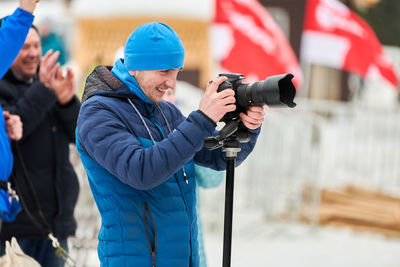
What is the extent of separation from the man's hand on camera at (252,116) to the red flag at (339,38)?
19.3ft

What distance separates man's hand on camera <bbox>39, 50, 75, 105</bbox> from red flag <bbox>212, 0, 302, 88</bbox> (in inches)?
160

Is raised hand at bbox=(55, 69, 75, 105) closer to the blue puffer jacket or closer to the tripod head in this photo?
the blue puffer jacket

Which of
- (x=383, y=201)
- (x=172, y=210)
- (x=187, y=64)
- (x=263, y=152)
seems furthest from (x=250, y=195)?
(x=172, y=210)

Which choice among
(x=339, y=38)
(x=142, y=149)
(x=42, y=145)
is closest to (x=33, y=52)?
(x=42, y=145)

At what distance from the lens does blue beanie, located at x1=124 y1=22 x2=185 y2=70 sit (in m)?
2.24

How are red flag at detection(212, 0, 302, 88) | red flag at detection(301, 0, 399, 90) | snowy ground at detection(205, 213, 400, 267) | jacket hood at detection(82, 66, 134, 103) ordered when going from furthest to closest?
red flag at detection(301, 0, 399, 90)
red flag at detection(212, 0, 302, 88)
snowy ground at detection(205, 213, 400, 267)
jacket hood at detection(82, 66, 134, 103)

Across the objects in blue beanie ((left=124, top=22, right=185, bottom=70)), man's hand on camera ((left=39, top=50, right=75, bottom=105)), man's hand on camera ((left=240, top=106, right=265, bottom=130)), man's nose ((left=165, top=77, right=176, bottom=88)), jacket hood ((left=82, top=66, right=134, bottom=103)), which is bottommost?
man's hand on camera ((left=39, top=50, right=75, bottom=105))

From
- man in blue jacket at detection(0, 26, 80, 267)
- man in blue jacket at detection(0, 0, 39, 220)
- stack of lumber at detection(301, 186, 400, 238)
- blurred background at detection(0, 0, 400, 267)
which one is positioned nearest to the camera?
man in blue jacket at detection(0, 0, 39, 220)

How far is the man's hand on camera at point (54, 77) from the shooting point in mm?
3328

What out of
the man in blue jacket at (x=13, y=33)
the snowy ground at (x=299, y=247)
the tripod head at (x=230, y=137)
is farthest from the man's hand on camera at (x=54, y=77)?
the snowy ground at (x=299, y=247)

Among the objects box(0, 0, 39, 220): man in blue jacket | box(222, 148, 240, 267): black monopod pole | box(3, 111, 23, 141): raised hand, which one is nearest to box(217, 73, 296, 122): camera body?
box(222, 148, 240, 267): black monopod pole

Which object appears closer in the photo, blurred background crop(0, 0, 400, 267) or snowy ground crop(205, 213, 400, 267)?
snowy ground crop(205, 213, 400, 267)

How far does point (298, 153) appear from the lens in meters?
8.18

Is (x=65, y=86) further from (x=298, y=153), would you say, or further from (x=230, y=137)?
(x=298, y=153)
